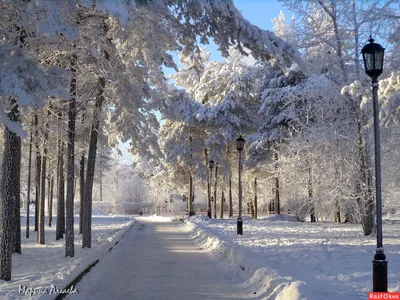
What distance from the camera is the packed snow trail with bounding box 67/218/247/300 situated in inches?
320

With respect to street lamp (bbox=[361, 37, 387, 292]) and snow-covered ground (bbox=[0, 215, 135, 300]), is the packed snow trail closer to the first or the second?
snow-covered ground (bbox=[0, 215, 135, 300])

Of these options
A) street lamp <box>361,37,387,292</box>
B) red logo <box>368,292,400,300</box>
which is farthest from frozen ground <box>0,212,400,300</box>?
street lamp <box>361,37,387,292</box>

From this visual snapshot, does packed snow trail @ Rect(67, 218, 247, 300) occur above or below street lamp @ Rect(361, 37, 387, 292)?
below

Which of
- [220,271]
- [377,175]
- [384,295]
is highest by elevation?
[377,175]

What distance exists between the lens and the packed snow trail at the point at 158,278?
320 inches

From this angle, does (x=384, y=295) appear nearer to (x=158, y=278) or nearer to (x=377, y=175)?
(x=377, y=175)

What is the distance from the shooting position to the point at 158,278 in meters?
9.75

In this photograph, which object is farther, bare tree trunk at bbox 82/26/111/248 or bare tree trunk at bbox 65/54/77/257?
bare tree trunk at bbox 82/26/111/248

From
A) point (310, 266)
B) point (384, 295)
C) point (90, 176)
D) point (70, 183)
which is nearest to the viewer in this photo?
point (384, 295)

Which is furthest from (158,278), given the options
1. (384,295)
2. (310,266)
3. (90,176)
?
(90,176)

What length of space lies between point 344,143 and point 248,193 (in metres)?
27.5

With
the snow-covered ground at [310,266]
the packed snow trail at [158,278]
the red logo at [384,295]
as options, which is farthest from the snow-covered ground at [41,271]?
the red logo at [384,295]

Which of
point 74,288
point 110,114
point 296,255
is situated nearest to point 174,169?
point 110,114

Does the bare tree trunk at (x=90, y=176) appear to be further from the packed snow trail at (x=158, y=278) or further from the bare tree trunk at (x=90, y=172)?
the packed snow trail at (x=158, y=278)
